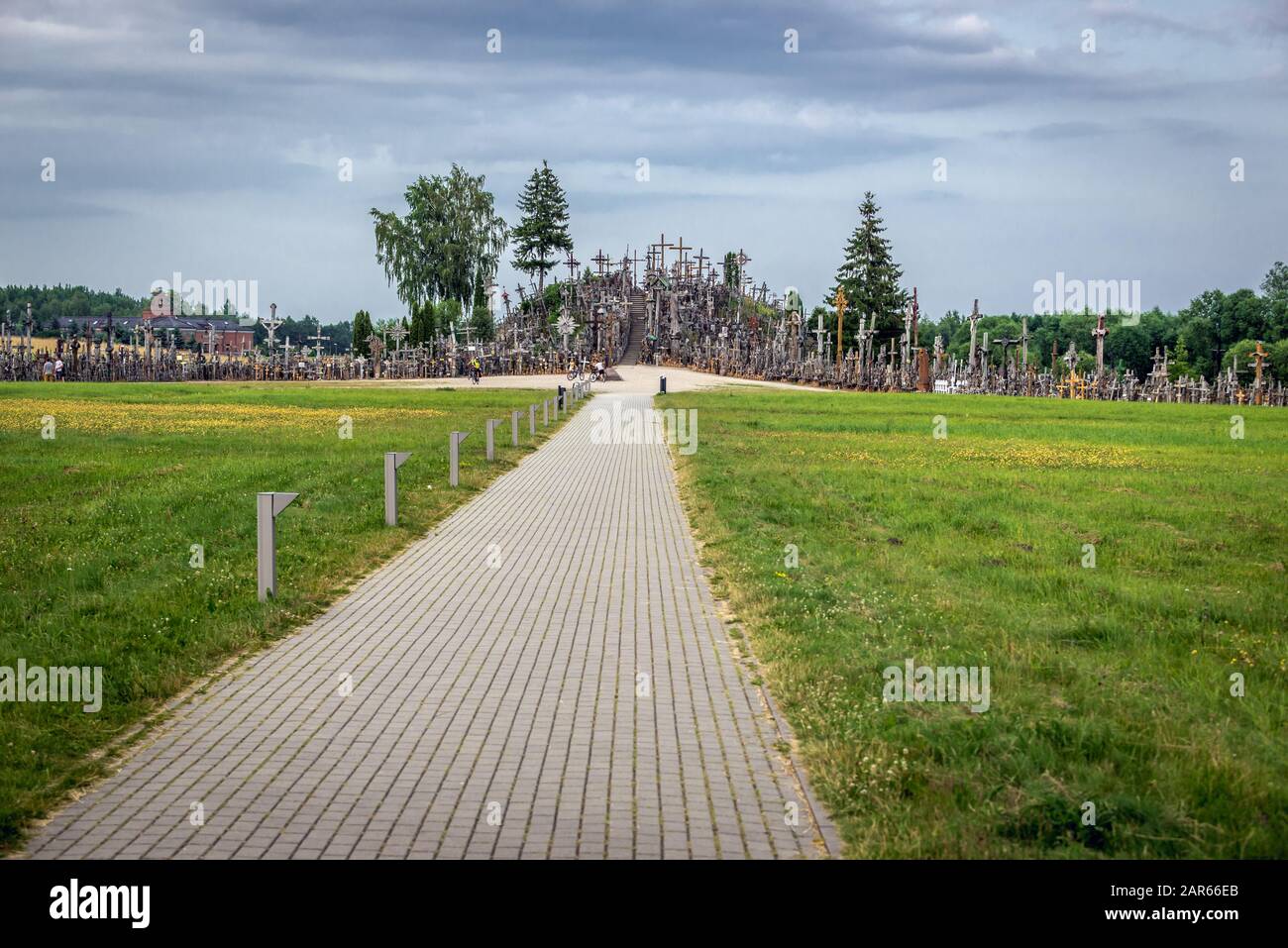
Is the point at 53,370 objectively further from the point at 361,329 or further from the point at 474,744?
the point at 474,744

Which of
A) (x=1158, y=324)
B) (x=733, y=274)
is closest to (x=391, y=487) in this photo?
(x=733, y=274)

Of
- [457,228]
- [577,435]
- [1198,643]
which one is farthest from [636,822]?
[457,228]

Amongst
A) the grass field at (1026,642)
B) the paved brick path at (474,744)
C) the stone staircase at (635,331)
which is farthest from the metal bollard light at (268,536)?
the stone staircase at (635,331)

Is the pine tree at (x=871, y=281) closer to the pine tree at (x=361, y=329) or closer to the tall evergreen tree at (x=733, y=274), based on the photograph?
the tall evergreen tree at (x=733, y=274)

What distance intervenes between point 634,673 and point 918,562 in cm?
600

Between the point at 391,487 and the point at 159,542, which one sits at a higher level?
the point at 391,487

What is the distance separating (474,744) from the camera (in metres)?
7.36

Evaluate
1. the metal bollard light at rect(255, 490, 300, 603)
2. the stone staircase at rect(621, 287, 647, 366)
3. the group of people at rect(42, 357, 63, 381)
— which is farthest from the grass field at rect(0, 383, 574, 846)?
the stone staircase at rect(621, 287, 647, 366)

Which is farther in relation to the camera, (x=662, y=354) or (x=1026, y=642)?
(x=662, y=354)

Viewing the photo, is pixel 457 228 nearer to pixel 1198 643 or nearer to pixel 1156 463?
pixel 1156 463

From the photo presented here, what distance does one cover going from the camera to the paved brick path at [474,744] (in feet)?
19.2

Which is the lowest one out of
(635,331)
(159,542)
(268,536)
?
(159,542)

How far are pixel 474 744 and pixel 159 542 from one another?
9.44 metres

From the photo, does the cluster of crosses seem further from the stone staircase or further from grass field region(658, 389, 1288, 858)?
grass field region(658, 389, 1288, 858)
